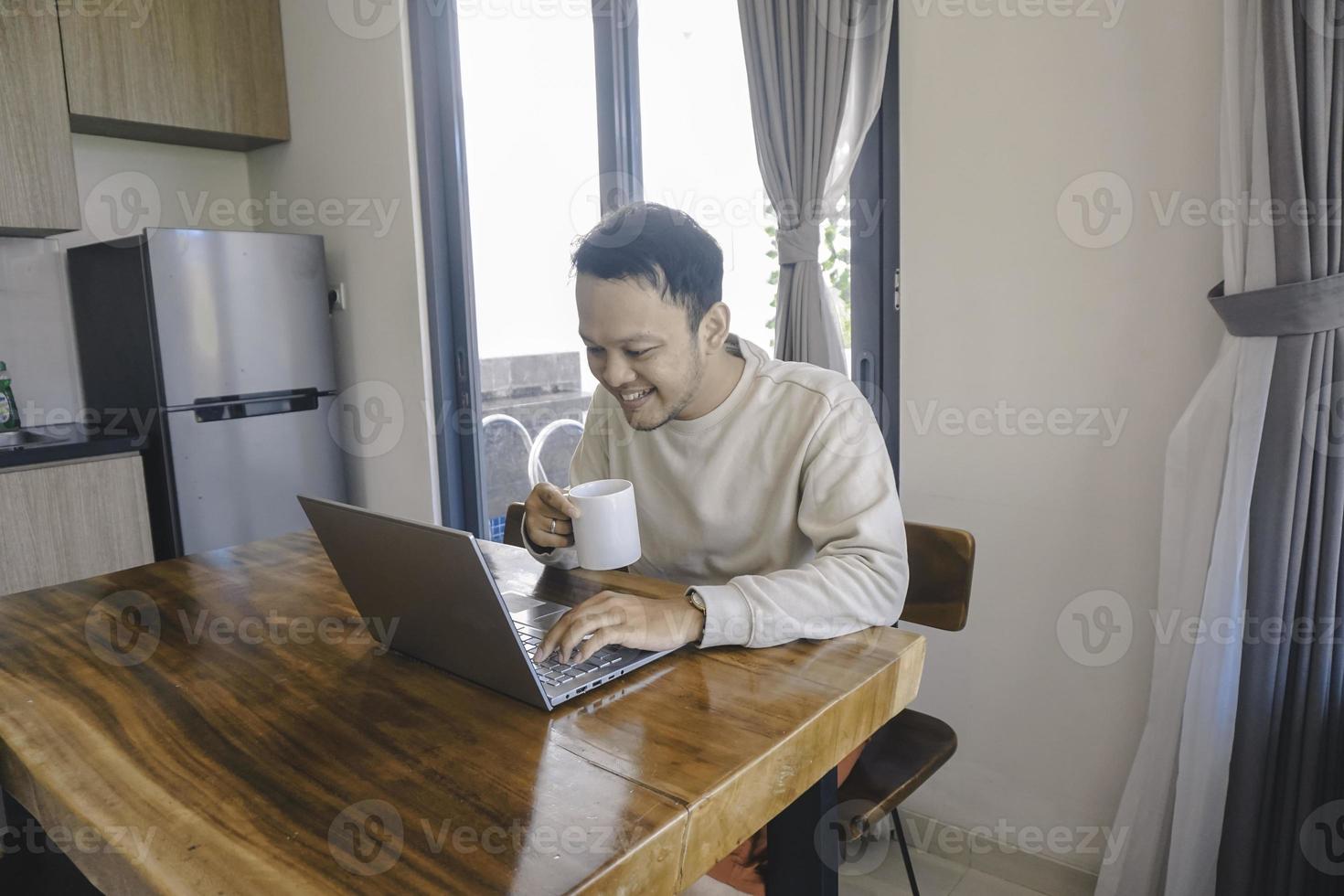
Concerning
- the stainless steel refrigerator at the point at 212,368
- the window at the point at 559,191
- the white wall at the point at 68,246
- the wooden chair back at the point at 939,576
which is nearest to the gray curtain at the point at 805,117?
the window at the point at 559,191

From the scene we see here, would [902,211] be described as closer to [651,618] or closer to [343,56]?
[651,618]

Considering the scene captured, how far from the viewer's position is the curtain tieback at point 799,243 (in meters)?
2.03

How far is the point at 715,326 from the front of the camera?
137 centimetres

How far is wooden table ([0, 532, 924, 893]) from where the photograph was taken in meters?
0.65

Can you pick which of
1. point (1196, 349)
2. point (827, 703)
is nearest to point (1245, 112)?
point (1196, 349)

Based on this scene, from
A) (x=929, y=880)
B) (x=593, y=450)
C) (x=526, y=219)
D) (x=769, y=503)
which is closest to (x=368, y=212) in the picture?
(x=526, y=219)

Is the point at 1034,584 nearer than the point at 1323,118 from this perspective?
No

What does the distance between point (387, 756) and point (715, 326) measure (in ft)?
2.67

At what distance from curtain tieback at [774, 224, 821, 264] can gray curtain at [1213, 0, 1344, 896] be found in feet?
2.80

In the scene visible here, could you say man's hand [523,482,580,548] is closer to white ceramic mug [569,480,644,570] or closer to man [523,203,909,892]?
man [523,203,909,892]

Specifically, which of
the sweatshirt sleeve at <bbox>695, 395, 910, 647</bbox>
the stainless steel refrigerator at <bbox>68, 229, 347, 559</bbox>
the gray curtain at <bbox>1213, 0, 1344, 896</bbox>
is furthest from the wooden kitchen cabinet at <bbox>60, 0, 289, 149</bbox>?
the gray curtain at <bbox>1213, 0, 1344, 896</bbox>

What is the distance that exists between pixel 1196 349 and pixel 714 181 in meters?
1.33

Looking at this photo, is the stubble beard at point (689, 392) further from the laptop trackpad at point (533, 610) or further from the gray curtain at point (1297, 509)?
the gray curtain at point (1297, 509)

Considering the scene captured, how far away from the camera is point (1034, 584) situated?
1.82m
